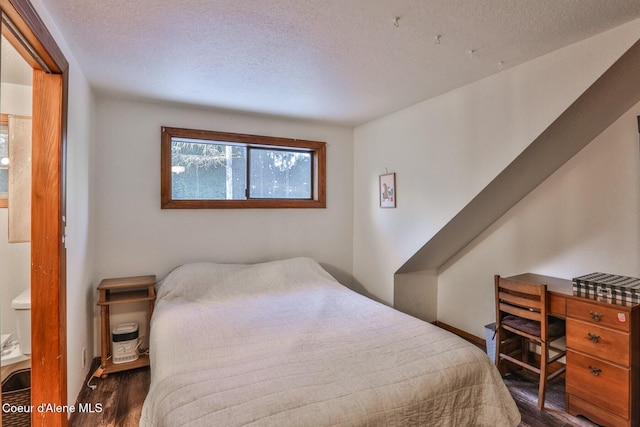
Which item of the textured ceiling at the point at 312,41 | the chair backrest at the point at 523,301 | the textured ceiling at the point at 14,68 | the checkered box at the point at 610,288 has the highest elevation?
the textured ceiling at the point at 312,41

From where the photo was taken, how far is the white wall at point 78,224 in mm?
1949

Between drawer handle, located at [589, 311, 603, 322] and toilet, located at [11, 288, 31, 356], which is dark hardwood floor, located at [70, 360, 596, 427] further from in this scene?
drawer handle, located at [589, 311, 603, 322]

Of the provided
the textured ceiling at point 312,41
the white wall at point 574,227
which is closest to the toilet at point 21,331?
the textured ceiling at point 312,41

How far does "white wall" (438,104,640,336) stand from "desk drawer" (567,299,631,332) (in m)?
0.48

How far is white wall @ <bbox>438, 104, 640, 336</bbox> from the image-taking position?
7.14ft

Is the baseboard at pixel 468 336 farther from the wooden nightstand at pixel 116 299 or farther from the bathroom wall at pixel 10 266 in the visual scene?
the bathroom wall at pixel 10 266

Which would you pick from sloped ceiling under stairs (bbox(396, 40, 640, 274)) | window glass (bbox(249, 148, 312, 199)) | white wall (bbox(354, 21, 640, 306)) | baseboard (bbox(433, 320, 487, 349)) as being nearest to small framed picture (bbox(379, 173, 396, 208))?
white wall (bbox(354, 21, 640, 306))

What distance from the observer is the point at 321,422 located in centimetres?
127

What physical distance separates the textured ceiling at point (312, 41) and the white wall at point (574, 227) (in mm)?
901

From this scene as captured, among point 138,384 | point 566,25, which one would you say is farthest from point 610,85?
point 138,384

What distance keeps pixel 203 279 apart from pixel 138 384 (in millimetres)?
877

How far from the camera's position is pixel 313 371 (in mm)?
1567

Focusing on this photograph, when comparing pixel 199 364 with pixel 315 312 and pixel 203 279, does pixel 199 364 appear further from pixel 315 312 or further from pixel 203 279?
pixel 203 279

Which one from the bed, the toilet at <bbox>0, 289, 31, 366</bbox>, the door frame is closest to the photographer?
the bed
